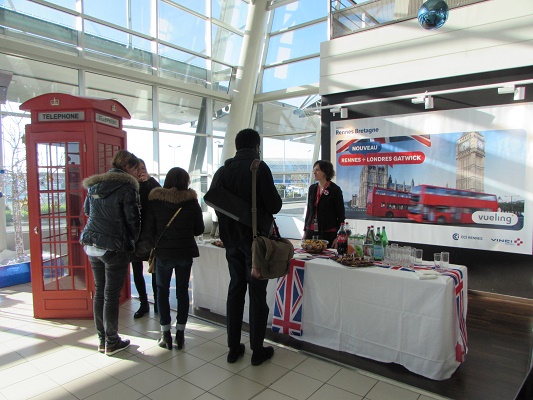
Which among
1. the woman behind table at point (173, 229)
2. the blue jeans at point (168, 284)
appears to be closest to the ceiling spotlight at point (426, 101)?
the woman behind table at point (173, 229)

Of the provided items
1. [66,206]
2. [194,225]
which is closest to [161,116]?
[66,206]

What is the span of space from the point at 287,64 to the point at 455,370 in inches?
348

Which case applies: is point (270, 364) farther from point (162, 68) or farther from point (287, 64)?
point (287, 64)

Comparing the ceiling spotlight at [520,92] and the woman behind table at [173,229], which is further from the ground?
the ceiling spotlight at [520,92]

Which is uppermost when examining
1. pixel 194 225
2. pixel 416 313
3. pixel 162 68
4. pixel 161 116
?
pixel 162 68

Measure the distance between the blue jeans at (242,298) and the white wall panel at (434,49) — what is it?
3.96 m

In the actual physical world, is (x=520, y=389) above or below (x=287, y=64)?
below

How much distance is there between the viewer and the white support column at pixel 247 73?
384 inches

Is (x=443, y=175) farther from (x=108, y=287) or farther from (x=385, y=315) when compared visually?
(x=108, y=287)

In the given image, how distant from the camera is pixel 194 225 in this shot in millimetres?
3148

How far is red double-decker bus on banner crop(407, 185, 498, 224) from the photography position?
473cm

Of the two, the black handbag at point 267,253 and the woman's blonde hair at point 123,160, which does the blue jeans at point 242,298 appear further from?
the woman's blonde hair at point 123,160

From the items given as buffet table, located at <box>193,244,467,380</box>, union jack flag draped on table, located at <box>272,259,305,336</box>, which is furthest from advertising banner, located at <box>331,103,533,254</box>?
union jack flag draped on table, located at <box>272,259,305,336</box>

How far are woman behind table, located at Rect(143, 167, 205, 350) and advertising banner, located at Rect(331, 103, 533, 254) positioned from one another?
3412 millimetres
